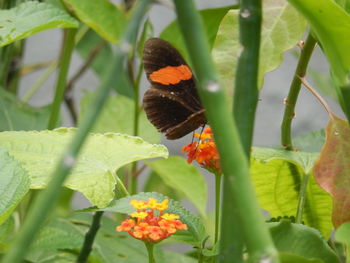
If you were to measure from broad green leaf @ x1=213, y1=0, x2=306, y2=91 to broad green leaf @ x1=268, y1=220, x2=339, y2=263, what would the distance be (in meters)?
0.11

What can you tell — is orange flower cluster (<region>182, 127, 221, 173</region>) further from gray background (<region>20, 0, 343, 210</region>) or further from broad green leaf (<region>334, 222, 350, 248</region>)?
gray background (<region>20, 0, 343, 210</region>)

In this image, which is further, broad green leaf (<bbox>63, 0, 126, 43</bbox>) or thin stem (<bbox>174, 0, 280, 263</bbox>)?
broad green leaf (<bbox>63, 0, 126, 43</bbox>)

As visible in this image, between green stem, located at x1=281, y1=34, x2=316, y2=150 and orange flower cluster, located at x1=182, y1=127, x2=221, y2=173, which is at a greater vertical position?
green stem, located at x1=281, y1=34, x2=316, y2=150

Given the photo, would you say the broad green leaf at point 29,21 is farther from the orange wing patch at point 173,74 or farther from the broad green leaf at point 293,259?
the broad green leaf at point 293,259

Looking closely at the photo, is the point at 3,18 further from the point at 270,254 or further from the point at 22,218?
the point at 270,254

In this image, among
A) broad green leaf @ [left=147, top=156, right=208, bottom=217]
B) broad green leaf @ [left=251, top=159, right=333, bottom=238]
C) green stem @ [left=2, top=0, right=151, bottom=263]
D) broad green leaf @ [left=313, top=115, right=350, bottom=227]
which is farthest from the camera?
broad green leaf @ [left=147, top=156, right=208, bottom=217]

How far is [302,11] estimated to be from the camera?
438 mm

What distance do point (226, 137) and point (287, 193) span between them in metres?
0.43

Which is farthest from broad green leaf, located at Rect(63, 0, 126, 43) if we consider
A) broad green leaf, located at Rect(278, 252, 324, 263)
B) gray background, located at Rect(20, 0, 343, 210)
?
gray background, located at Rect(20, 0, 343, 210)

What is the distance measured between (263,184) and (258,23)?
0.39m

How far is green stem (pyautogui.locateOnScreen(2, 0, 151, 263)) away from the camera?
0.27 m

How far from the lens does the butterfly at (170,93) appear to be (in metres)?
0.64

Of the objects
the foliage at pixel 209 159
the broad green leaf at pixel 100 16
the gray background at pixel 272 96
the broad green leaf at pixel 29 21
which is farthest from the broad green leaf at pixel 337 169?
the gray background at pixel 272 96

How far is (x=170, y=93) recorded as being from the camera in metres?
0.65
